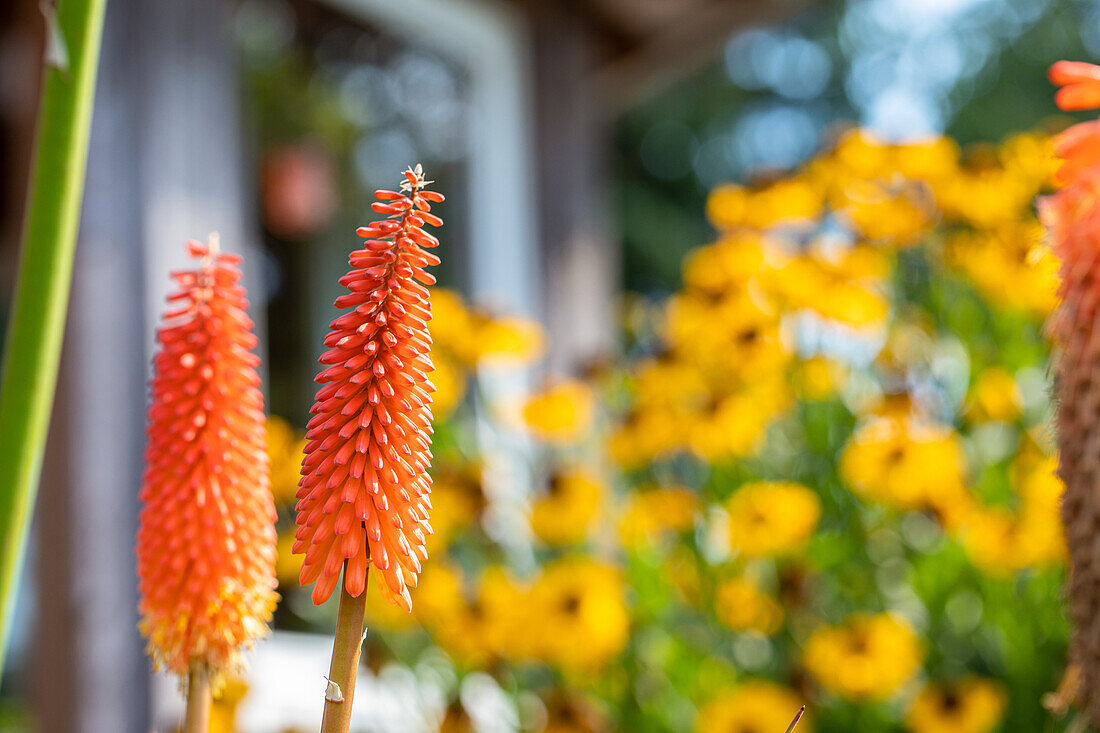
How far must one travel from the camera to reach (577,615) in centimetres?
97

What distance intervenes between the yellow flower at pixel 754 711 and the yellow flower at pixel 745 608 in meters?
0.07

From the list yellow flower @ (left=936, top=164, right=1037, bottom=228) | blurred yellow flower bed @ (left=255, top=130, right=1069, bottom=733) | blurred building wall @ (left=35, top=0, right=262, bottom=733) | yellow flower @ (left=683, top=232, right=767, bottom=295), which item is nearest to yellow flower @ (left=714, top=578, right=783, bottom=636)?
blurred yellow flower bed @ (left=255, top=130, right=1069, bottom=733)

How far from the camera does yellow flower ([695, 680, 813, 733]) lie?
3.16 feet

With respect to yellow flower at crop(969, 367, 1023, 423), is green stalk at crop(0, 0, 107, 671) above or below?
below

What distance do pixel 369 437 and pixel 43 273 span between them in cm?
12

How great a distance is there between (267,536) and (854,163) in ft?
3.09

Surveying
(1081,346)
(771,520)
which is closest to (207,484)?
(1081,346)

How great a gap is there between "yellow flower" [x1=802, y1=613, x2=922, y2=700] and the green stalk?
2.77ft

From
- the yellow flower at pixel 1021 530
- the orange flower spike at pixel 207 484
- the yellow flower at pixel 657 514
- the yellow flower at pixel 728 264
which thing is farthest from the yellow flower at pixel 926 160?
the orange flower spike at pixel 207 484

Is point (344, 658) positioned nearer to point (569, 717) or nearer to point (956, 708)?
point (569, 717)

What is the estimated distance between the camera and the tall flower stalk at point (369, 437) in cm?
19

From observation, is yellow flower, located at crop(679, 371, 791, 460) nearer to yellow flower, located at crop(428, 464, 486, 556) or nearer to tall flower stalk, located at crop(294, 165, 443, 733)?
yellow flower, located at crop(428, 464, 486, 556)

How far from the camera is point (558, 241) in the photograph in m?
2.10

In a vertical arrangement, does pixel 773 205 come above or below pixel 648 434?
above
